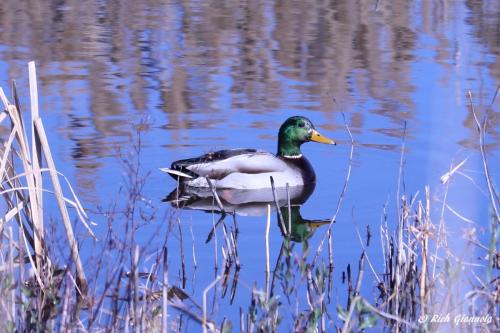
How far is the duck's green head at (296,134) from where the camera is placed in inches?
370

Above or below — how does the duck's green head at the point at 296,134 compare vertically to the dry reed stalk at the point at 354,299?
below

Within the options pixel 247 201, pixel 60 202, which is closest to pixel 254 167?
pixel 247 201

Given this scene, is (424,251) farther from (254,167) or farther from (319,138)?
(319,138)

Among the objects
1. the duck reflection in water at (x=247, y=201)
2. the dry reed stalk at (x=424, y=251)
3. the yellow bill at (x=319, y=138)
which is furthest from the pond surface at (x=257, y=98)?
the dry reed stalk at (x=424, y=251)

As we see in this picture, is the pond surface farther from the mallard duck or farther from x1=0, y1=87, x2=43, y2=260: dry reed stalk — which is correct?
x1=0, y1=87, x2=43, y2=260: dry reed stalk

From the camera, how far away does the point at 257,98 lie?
11.0 m

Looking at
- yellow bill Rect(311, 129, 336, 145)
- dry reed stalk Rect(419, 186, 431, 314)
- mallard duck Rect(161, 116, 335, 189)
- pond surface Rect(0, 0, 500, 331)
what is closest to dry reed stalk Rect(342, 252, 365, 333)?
dry reed stalk Rect(419, 186, 431, 314)

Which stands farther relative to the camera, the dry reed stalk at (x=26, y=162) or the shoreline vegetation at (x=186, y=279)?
the dry reed stalk at (x=26, y=162)

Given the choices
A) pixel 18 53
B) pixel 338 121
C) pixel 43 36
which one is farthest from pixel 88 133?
pixel 43 36

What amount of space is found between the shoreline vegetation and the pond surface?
167 mm

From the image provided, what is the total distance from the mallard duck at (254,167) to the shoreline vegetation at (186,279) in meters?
1.55

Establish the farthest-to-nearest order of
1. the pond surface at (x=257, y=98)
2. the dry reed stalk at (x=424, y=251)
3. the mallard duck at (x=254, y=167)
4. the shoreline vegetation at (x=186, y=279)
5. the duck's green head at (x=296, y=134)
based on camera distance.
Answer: the duck's green head at (x=296, y=134) < the mallard duck at (x=254, y=167) < the pond surface at (x=257, y=98) < the dry reed stalk at (x=424, y=251) < the shoreline vegetation at (x=186, y=279)

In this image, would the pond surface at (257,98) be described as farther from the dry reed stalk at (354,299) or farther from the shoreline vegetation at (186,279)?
the dry reed stalk at (354,299)

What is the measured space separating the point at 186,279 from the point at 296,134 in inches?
133
